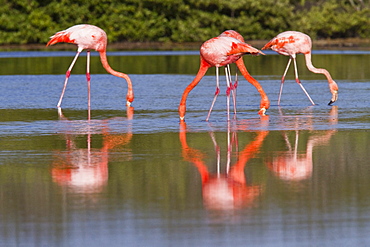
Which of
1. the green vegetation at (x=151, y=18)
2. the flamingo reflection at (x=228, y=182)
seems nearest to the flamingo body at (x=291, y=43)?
the flamingo reflection at (x=228, y=182)

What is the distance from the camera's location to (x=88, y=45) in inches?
591

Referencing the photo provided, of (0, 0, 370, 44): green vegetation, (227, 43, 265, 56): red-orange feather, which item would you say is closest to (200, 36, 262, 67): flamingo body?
(227, 43, 265, 56): red-orange feather

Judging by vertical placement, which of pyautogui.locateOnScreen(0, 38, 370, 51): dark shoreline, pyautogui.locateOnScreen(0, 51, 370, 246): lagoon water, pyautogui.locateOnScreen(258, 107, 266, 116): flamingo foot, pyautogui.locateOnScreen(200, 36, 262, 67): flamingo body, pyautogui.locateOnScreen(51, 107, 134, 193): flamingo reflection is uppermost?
pyautogui.locateOnScreen(200, 36, 262, 67): flamingo body

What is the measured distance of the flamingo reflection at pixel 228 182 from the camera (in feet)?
22.0

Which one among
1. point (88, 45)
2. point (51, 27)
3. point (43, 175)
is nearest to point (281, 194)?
point (43, 175)

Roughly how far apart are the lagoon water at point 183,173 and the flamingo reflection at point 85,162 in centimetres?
1

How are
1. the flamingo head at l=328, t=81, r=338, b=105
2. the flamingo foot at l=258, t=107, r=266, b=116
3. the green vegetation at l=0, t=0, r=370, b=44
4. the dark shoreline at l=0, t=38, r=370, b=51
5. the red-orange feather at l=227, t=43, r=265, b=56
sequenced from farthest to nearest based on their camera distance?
the green vegetation at l=0, t=0, r=370, b=44 → the dark shoreline at l=0, t=38, r=370, b=51 → the flamingo head at l=328, t=81, r=338, b=105 → the flamingo foot at l=258, t=107, r=266, b=116 → the red-orange feather at l=227, t=43, r=265, b=56

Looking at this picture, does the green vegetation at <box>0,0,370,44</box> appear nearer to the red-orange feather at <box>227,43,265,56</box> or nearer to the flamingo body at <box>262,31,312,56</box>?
the flamingo body at <box>262,31,312,56</box>

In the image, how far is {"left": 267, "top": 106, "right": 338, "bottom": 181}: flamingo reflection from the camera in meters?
7.91

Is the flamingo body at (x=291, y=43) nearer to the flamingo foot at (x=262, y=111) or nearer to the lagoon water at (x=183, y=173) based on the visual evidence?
the lagoon water at (x=183, y=173)

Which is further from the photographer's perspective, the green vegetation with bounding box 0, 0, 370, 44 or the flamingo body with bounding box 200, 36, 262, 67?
the green vegetation with bounding box 0, 0, 370, 44

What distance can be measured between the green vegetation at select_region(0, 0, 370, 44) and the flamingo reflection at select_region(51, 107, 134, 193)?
30968 millimetres

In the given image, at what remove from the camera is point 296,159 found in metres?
8.77

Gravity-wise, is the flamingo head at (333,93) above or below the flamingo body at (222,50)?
below
